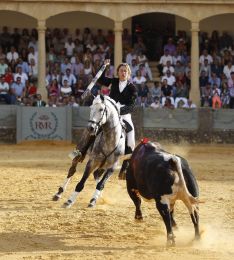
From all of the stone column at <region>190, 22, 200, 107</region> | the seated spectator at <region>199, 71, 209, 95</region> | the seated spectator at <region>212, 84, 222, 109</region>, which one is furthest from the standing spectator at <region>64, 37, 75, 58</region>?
the seated spectator at <region>212, 84, 222, 109</region>

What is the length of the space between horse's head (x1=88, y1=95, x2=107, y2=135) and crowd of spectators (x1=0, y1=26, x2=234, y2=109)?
12.8 m

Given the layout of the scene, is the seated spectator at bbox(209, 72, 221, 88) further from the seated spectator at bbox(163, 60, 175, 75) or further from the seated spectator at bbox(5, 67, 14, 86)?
the seated spectator at bbox(5, 67, 14, 86)

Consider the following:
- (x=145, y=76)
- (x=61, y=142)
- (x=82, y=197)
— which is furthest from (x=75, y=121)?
(x=82, y=197)

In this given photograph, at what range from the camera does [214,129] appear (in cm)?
2456

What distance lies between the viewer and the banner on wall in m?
24.3

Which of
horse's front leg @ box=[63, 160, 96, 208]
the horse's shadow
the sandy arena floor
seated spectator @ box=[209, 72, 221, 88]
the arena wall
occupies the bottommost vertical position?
the horse's shadow

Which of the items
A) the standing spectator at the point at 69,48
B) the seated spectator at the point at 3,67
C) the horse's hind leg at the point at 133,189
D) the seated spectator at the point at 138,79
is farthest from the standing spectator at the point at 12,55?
the horse's hind leg at the point at 133,189

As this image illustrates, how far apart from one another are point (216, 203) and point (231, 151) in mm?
10067

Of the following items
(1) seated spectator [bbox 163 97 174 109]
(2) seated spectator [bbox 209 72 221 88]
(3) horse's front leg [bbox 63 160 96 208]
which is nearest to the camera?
(3) horse's front leg [bbox 63 160 96 208]

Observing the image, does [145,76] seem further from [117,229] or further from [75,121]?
[117,229]

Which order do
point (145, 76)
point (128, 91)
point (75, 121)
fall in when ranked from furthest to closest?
point (145, 76)
point (75, 121)
point (128, 91)

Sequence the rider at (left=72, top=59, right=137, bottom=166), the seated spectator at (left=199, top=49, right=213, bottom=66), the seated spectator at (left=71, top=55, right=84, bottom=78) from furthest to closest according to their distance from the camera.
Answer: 1. the seated spectator at (left=199, top=49, right=213, bottom=66)
2. the seated spectator at (left=71, top=55, right=84, bottom=78)
3. the rider at (left=72, top=59, right=137, bottom=166)

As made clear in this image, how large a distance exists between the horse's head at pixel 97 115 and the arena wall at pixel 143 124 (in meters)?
12.3

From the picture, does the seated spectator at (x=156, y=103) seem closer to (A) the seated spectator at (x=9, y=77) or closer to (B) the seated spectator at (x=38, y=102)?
(B) the seated spectator at (x=38, y=102)
